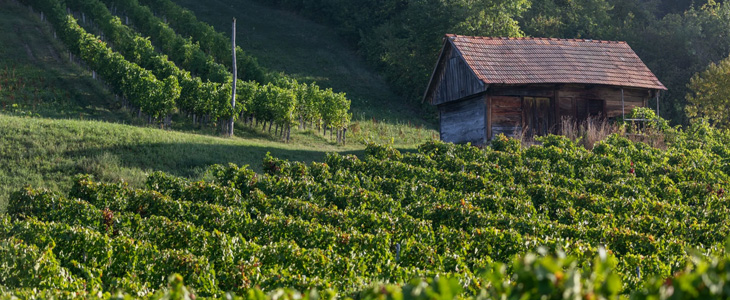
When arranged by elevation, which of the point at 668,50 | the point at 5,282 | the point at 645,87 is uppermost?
the point at 668,50

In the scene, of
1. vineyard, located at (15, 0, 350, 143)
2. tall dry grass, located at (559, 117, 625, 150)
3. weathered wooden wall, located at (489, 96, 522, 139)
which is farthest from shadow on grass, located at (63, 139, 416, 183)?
tall dry grass, located at (559, 117, 625, 150)

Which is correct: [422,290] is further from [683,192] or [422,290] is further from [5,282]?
[683,192]

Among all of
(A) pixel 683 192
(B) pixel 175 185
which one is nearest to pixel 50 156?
(B) pixel 175 185

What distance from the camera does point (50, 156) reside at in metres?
22.0

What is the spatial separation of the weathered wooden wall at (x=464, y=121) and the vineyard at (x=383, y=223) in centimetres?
513

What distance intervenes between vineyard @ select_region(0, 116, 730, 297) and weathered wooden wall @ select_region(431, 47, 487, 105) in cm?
577

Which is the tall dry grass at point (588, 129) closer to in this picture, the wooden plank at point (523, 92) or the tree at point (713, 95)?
the wooden plank at point (523, 92)

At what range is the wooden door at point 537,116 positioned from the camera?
88.9 ft

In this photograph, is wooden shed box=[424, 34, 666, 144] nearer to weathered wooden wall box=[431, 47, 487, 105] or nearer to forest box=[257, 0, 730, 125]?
weathered wooden wall box=[431, 47, 487, 105]

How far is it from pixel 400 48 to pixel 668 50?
20.1 metres

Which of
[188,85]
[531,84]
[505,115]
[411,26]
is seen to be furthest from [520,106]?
[411,26]

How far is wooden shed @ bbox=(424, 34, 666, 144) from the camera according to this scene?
1053 inches

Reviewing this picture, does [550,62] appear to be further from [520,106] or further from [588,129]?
[588,129]

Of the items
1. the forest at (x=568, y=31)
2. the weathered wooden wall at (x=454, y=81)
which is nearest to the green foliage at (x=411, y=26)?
the forest at (x=568, y=31)
